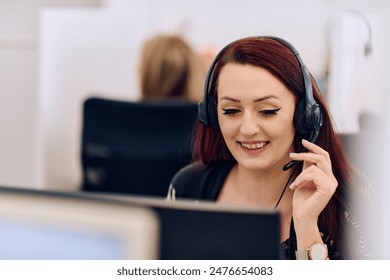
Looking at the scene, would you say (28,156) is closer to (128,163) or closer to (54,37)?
(54,37)

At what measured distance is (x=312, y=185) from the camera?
514 millimetres

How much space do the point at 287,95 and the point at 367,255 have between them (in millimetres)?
157

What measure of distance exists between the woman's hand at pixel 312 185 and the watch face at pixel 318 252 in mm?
21

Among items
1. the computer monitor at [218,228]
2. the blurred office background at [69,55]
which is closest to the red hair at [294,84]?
the computer monitor at [218,228]

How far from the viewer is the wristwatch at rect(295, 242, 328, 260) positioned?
50cm

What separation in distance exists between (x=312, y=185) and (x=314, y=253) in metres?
0.06

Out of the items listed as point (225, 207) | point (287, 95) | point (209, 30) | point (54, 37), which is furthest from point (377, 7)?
point (54, 37)

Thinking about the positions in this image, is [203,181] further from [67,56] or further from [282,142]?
[67,56]

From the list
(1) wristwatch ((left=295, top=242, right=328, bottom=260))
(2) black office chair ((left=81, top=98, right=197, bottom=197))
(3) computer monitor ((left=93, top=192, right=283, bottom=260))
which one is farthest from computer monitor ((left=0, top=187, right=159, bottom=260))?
(2) black office chair ((left=81, top=98, right=197, bottom=197))

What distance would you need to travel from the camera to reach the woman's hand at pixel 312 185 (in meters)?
0.50

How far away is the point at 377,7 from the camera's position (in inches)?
25.0

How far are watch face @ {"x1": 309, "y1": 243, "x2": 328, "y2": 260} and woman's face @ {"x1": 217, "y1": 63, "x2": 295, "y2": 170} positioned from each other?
0.07 metres

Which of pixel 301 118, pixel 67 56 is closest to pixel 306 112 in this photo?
pixel 301 118

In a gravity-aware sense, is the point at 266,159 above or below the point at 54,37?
below
